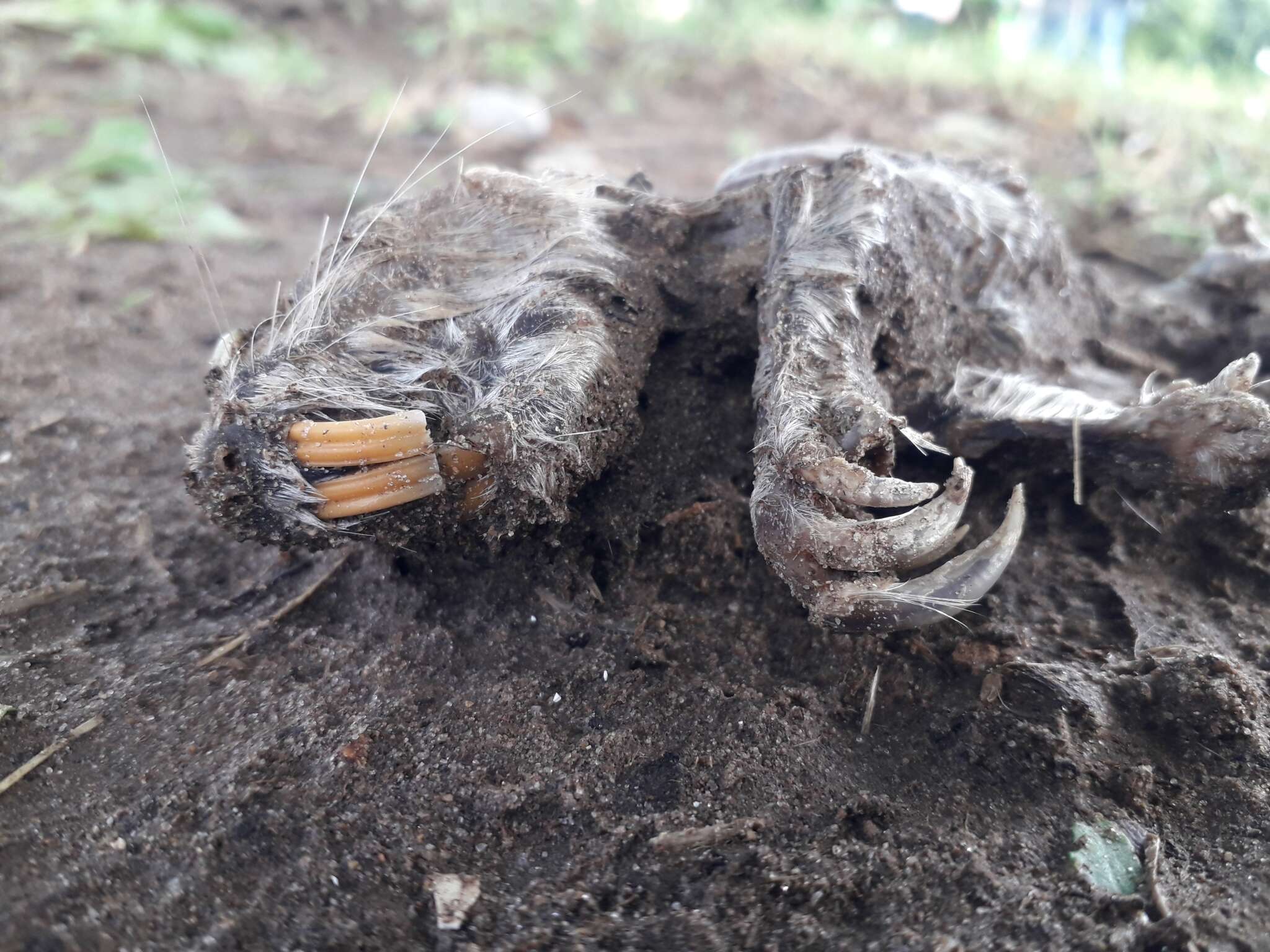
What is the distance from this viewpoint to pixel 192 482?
1.67m

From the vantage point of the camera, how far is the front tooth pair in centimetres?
162

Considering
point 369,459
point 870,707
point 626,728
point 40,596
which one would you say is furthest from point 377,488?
point 870,707

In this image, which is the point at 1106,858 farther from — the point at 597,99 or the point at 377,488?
the point at 597,99

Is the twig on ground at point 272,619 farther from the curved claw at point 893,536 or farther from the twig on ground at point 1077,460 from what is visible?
the twig on ground at point 1077,460

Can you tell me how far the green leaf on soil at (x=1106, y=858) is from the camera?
1430 millimetres

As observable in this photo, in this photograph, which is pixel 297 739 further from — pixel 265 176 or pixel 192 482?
pixel 265 176

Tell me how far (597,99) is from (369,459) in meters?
5.78

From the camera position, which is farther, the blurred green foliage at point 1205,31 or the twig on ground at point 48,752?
the blurred green foliage at point 1205,31

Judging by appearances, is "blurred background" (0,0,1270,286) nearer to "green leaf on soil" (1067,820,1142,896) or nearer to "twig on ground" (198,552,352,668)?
"twig on ground" (198,552,352,668)

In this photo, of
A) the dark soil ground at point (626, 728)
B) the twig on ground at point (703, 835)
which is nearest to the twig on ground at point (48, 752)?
the dark soil ground at point (626, 728)

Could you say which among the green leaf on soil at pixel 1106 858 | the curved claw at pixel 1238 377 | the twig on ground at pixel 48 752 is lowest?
the green leaf on soil at pixel 1106 858

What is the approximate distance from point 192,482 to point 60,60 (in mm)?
5539

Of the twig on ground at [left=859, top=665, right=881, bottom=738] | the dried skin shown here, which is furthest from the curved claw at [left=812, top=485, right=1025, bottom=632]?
the twig on ground at [left=859, top=665, right=881, bottom=738]

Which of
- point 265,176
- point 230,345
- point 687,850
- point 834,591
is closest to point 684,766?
point 687,850
